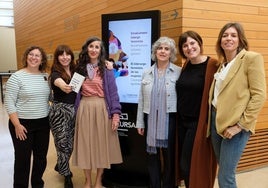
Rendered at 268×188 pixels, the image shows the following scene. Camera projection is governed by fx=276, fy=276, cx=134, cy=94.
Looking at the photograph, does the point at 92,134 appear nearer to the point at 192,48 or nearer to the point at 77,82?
the point at 77,82

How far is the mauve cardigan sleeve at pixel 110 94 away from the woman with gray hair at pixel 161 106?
0.29m

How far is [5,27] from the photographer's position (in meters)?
16.0

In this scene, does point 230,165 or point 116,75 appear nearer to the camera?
point 230,165

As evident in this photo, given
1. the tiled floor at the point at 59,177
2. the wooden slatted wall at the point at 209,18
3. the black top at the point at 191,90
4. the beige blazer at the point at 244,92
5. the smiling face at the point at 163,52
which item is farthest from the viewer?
the tiled floor at the point at 59,177

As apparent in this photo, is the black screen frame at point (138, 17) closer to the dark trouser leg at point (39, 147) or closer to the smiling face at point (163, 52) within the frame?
the smiling face at point (163, 52)

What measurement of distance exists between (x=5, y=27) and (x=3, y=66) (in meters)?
2.29

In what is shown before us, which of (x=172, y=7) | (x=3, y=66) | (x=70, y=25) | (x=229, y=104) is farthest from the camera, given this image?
(x=3, y=66)

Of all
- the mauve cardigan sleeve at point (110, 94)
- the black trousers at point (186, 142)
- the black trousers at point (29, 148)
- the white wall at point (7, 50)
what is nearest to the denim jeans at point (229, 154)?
the black trousers at point (186, 142)

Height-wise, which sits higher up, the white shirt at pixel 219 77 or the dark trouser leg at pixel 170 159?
the white shirt at pixel 219 77

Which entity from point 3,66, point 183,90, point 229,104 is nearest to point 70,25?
point 183,90

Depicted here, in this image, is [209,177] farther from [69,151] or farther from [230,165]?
[69,151]

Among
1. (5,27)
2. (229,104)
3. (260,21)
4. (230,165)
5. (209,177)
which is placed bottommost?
(209,177)

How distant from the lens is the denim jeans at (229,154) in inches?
77.1

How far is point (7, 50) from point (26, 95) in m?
14.9
